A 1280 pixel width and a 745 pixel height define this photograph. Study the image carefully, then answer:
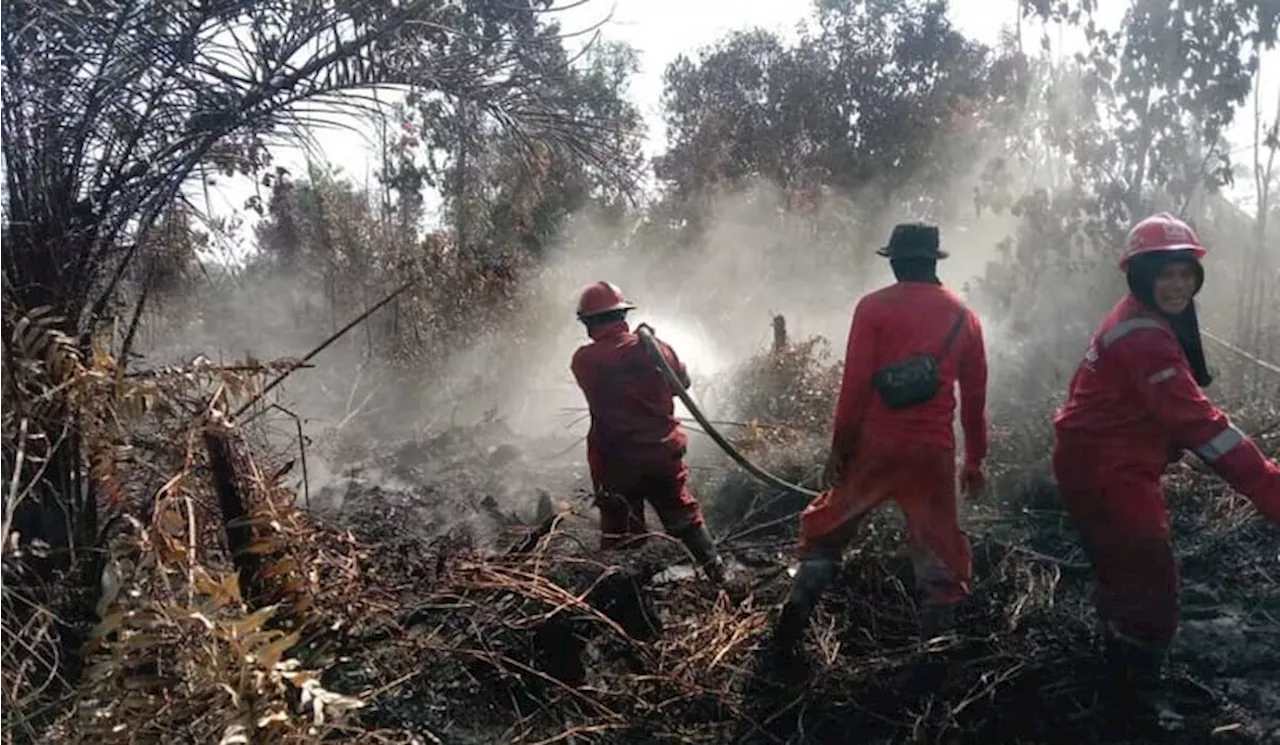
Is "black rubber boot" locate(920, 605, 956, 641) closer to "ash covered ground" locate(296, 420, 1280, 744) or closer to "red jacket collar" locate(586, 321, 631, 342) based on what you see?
"ash covered ground" locate(296, 420, 1280, 744)

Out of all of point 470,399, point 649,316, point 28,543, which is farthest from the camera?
point 649,316

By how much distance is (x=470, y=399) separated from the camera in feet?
47.6

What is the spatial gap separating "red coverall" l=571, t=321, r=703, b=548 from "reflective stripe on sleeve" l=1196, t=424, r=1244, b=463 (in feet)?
8.71

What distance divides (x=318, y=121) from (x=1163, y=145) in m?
8.58

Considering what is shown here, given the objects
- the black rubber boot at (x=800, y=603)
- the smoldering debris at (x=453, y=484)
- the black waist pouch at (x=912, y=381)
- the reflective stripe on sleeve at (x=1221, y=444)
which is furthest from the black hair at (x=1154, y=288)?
the smoldering debris at (x=453, y=484)

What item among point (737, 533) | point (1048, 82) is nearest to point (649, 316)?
point (1048, 82)

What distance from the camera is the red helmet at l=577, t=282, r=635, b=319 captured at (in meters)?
5.86

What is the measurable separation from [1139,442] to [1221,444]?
33 cm

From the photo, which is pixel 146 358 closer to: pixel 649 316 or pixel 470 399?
pixel 470 399

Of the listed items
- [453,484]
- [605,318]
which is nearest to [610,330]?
[605,318]

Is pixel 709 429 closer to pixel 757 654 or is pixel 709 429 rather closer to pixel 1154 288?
pixel 757 654

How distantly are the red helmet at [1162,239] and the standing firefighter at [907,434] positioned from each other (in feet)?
2.17

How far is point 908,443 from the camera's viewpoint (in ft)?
13.7

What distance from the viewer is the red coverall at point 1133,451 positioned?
12.0 ft
